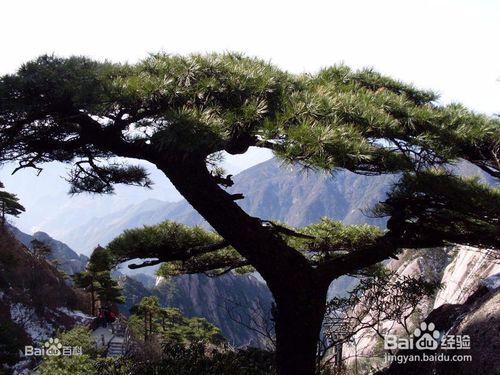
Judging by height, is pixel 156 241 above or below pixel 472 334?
above

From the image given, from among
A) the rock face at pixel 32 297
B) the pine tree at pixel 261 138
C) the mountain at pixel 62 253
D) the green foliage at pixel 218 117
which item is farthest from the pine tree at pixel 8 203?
the mountain at pixel 62 253

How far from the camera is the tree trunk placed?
5.91 metres

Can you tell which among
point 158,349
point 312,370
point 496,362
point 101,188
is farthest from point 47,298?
point 496,362

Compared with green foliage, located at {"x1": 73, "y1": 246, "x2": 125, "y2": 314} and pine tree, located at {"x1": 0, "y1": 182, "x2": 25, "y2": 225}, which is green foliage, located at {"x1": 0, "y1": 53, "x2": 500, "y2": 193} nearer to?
green foliage, located at {"x1": 73, "y1": 246, "x2": 125, "y2": 314}

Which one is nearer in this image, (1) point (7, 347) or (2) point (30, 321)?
(1) point (7, 347)

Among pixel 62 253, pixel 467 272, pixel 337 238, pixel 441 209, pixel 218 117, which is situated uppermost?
pixel 62 253

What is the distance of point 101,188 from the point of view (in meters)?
6.93

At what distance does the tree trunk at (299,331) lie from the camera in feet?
19.4

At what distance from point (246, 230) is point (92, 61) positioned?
288cm

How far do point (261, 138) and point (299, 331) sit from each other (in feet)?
10.4

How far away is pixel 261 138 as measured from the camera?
13.1ft

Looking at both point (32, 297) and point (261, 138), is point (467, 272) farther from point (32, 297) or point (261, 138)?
point (32, 297)

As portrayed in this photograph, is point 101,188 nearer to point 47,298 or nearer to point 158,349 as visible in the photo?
point 158,349

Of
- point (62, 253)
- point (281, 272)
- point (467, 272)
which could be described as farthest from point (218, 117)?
point (62, 253)
